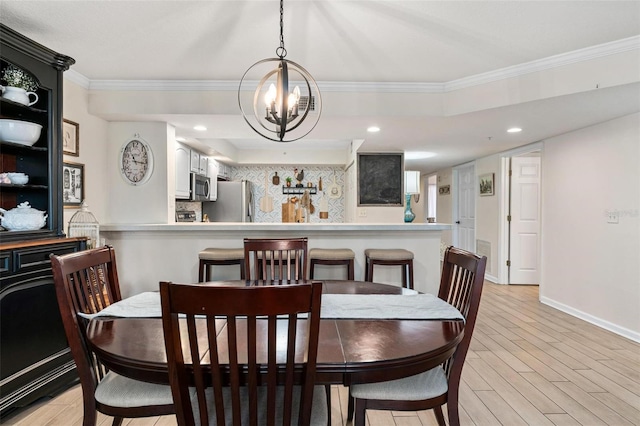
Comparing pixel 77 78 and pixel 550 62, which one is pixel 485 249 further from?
pixel 77 78

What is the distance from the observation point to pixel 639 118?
9.91 ft

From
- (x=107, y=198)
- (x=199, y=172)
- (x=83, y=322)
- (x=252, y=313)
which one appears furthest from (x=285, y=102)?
(x=199, y=172)

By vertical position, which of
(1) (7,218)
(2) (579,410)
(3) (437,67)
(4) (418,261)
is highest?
(3) (437,67)

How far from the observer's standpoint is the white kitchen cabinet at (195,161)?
15.6 feet

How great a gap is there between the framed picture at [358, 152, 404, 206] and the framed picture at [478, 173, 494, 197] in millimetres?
1441

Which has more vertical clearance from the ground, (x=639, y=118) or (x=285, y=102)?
(x=639, y=118)

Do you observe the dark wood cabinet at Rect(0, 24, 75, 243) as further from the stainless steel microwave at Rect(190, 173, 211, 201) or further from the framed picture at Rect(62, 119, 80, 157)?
the stainless steel microwave at Rect(190, 173, 211, 201)

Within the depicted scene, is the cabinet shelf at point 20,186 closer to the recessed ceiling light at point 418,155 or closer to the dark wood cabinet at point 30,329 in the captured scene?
the dark wood cabinet at point 30,329

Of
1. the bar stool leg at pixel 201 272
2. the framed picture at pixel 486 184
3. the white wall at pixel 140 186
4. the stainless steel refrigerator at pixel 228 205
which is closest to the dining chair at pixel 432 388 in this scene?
the bar stool leg at pixel 201 272

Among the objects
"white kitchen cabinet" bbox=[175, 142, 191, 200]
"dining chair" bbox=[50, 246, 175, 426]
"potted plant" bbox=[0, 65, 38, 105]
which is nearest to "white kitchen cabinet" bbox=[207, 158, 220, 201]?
"white kitchen cabinet" bbox=[175, 142, 191, 200]

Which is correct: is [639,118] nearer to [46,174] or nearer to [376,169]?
[376,169]

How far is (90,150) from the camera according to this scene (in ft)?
10.5

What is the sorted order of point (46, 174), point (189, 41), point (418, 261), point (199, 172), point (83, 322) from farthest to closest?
point (199, 172), point (418, 261), point (189, 41), point (46, 174), point (83, 322)

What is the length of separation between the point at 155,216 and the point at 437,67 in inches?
117
